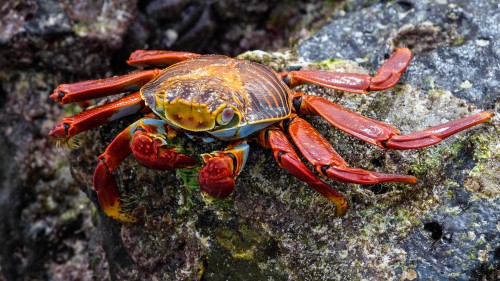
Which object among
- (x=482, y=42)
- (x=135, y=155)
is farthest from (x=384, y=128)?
(x=135, y=155)

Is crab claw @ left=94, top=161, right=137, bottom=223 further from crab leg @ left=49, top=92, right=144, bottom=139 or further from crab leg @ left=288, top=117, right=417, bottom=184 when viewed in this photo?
crab leg @ left=288, top=117, right=417, bottom=184

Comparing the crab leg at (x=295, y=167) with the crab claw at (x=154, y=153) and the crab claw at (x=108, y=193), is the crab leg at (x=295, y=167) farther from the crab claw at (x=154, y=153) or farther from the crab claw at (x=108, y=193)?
the crab claw at (x=108, y=193)

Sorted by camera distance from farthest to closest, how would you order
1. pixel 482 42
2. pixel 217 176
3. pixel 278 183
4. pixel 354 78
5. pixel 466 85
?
pixel 482 42, pixel 466 85, pixel 354 78, pixel 278 183, pixel 217 176

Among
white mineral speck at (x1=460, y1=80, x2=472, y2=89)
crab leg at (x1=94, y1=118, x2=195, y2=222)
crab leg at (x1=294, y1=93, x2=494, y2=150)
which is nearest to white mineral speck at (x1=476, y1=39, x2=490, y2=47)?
white mineral speck at (x1=460, y1=80, x2=472, y2=89)

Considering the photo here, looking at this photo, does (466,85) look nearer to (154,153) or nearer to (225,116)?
(225,116)

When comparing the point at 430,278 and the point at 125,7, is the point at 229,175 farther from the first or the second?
the point at 125,7

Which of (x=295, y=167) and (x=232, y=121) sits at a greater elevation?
(x=232, y=121)

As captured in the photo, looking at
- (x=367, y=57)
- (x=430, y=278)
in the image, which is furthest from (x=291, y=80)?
(x=430, y=278)

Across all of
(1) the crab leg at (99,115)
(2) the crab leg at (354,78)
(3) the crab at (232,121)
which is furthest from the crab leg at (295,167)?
(1) the crab leg at (99,115)
